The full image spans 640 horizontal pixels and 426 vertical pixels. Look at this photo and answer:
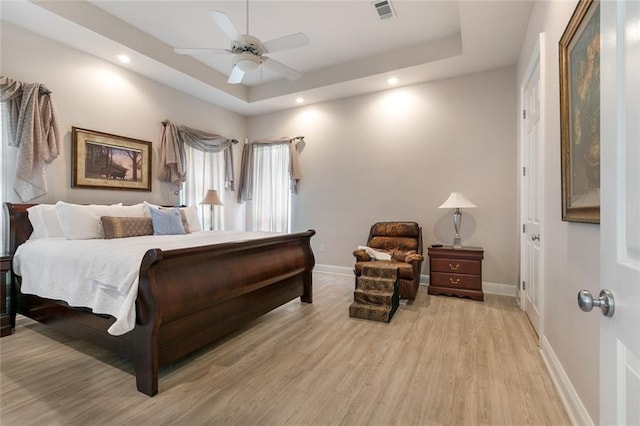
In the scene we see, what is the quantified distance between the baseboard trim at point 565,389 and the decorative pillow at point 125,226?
376 centimetres

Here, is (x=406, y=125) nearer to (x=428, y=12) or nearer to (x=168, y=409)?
(x=428, y=12)

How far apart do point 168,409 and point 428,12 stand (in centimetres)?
421

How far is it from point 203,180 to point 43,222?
2.42 m

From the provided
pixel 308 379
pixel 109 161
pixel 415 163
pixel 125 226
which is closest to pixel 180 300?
pixel 308 379

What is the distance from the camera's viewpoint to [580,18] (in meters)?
1.53

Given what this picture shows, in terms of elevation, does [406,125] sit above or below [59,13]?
below

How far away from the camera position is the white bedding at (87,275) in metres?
1.80

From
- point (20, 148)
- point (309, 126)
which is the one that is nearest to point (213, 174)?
point (309, 126)

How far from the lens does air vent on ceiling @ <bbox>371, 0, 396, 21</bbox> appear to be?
10.2 ft

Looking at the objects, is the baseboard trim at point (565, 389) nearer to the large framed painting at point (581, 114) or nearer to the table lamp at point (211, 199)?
the large framed painting at point (581, 114)

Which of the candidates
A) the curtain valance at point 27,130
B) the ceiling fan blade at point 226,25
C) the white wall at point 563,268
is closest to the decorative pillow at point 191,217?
the curtain valance at point 27,130

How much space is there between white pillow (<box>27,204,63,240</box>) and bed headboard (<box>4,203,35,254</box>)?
7 cm

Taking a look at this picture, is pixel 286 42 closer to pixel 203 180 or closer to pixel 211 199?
pixel 211 199

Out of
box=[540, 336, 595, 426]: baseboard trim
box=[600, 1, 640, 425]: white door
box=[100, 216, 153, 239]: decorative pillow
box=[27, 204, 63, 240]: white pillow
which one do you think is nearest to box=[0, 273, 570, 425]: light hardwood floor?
box=[540, 336, 595, 426]: baseboard trim
